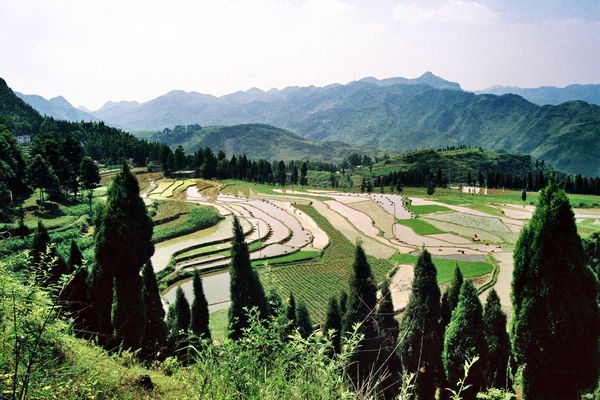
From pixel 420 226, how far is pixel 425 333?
45379mm

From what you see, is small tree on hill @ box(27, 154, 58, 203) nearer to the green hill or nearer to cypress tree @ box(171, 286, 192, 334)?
cypress tree @ box(171, 286, 192, 334)

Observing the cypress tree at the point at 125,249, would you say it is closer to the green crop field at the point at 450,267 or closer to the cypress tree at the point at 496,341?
the cypress tree at the point at 496,341

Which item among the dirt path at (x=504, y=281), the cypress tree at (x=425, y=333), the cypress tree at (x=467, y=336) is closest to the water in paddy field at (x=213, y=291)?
the cypress tree at (x=425, y=333)

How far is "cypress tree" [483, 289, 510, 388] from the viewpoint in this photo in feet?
48.6

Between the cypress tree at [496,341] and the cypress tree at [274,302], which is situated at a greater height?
the cypress tree at [274,302]

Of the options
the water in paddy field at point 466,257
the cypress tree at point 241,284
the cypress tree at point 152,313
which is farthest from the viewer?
the water in paddy field at point 466,257

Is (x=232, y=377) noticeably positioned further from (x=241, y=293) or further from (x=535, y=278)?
(x=241, y=293)

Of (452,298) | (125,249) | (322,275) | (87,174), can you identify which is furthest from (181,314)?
(87,174)

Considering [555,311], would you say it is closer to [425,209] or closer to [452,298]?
[452,298]

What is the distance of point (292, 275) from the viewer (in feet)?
123

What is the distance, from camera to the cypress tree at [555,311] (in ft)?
32.0

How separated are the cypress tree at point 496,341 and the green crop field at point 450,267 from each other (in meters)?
19.5

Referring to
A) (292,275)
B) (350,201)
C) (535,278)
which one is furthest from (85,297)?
(350,201)

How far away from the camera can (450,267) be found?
3934 cm
